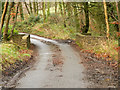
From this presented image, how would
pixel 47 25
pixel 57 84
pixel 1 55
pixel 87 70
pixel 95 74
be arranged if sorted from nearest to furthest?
pixel 57 84
pixel 95 74
pixel 87 70
pixel 1 55
pixel 47 25

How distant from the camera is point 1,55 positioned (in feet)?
35.6

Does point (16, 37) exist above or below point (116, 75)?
above

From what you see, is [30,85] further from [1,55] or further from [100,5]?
[100,5]

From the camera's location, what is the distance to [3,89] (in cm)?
701

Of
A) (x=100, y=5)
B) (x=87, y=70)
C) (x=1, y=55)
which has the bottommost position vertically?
(x=87, y=70)

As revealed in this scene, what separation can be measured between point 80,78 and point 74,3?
1749cm

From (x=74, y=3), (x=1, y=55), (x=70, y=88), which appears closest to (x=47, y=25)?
(x=74, y=3)

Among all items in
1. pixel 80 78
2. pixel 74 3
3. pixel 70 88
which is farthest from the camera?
pixel 74 3

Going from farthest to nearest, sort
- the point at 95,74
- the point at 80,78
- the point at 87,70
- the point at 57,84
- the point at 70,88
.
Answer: the point at 87,70
the point at 95,74
the point at 80,78
the point at 57,84
the point at 70,88

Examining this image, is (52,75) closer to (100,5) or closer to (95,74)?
(95,74)

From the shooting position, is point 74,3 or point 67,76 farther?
point 74,3

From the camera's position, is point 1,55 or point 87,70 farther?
point 1,55

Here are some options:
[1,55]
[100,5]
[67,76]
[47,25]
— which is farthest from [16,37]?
[47,25]

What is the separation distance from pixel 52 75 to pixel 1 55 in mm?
3829
